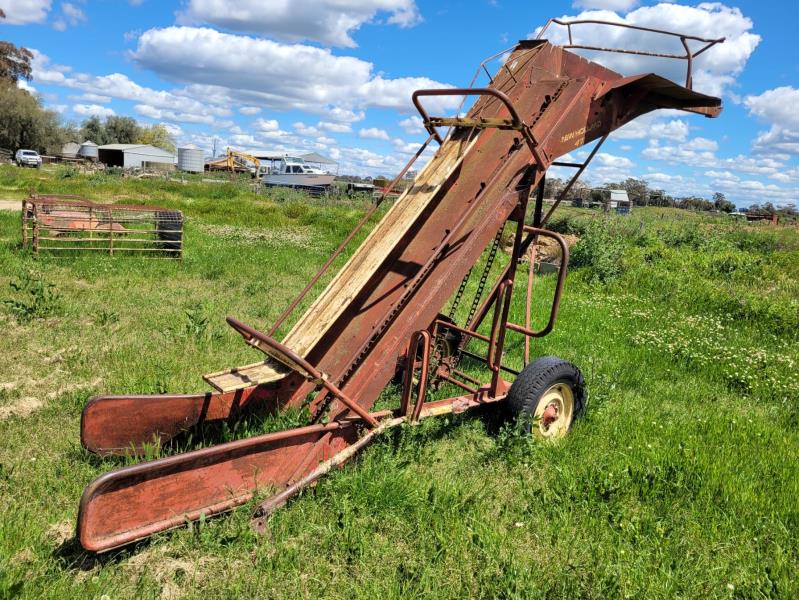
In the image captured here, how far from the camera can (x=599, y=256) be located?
1357 centimetres

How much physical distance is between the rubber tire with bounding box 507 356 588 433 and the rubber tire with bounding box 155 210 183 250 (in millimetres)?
9620

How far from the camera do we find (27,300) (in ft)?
27.6

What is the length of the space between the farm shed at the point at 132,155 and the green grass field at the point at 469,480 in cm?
6541

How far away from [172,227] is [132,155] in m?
62.8

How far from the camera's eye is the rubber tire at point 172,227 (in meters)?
12.8

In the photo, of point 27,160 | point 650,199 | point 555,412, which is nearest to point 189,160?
point 27,160

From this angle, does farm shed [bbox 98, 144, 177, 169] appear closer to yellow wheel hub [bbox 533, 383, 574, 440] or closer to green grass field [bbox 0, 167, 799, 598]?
green grass field [bbox 0, 167, 799, 598]

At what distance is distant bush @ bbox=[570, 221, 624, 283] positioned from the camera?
12992 mm

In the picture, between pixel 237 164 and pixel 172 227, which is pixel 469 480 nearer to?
pixel 172 227

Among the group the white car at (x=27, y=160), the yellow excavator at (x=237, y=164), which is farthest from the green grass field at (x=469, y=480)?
the yellow excavator at (x=237, y=164)

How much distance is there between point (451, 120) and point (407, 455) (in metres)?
2.66

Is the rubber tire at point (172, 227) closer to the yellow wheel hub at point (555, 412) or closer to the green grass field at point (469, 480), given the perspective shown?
the green grass field at point (469, 480)

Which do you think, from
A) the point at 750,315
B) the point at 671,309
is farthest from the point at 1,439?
the point at 750,315

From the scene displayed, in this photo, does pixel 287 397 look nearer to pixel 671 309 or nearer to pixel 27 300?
pixel 27 300
